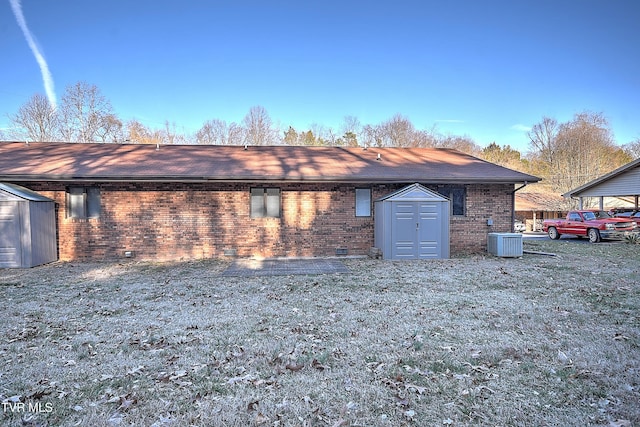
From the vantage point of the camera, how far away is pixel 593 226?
15.4 meters

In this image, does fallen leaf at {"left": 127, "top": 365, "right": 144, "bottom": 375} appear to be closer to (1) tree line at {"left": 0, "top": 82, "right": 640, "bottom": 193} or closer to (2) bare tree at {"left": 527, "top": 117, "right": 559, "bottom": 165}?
(1) tree line at {"left": 0, "top": 82, "right": 640, "bottom": 193}

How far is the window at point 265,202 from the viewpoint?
10.9 m

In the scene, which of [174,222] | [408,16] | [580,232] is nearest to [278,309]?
[174,222]

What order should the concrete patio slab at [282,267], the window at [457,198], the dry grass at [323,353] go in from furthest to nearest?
1. the window at [457,198]
2. the concrete patio slab at [282,267]
3. the dry grass at [323,353]

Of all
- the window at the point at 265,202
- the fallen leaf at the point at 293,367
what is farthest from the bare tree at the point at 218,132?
the fallen leaf at the point at 293,367

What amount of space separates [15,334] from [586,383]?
21.1 feet

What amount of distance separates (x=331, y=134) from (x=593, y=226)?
83.2 ft

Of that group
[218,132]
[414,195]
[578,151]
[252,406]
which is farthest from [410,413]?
[578,151]

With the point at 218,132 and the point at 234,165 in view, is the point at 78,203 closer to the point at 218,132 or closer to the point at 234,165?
the point at 234,165

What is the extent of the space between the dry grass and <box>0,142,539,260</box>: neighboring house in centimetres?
358

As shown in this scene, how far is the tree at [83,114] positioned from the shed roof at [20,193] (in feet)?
70.9

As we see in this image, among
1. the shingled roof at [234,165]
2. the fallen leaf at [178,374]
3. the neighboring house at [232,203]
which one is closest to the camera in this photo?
the fallen leaf at [178,374]

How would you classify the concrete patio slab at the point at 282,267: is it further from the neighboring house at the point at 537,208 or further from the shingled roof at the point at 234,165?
the neighboring house at the point at 537,208

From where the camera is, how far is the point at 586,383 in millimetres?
3035
